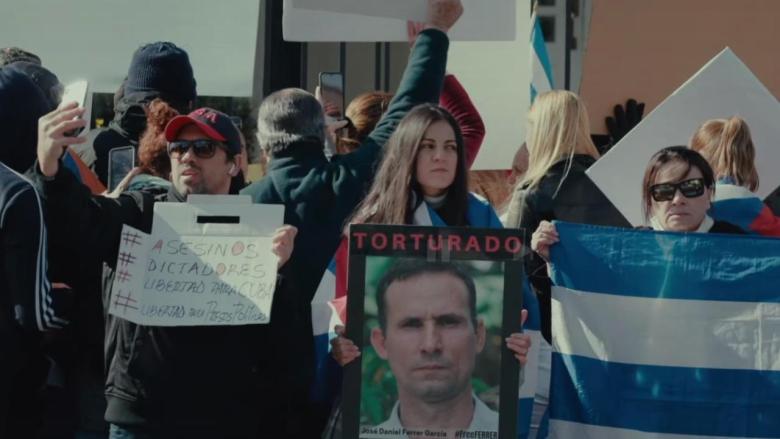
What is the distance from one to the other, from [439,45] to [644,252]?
1013mm

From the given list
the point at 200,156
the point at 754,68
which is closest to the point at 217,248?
the point at 200,156

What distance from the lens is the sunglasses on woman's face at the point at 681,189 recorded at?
4.82 metres

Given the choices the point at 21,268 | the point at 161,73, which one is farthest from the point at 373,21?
the point at 21,268

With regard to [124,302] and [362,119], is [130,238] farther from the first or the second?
[362,119]

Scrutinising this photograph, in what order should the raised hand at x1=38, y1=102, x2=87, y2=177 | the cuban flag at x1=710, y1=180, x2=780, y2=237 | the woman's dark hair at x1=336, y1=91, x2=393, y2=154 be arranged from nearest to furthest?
the raised hand at x1=38, y1=102, x2=87, y2=177 < the cuban flag at x1=710, y1=180, x2=780, y2=237 < the woman's dark hair at x1=336, y1=91, x2=393, y2=154

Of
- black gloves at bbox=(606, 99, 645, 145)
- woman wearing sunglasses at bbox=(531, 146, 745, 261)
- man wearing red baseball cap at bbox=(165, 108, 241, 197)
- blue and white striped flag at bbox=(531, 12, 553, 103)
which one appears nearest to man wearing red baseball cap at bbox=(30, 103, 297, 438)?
man wearing red baseball cap at bbox=(165, 108, 241, 197)

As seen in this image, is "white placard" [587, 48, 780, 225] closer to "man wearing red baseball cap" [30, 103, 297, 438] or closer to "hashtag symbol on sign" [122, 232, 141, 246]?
"man wearing red baseball cap" [30, 103, 297, 438]

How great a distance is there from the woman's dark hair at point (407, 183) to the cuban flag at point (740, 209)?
119 centimetres

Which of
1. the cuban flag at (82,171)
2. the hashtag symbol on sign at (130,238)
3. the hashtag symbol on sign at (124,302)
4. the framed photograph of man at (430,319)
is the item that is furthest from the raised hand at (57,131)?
the cuban flag at (82,171)

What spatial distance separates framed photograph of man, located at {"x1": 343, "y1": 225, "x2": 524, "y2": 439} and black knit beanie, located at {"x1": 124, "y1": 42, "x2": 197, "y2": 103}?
1.66 meters

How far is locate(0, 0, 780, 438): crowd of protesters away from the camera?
167 inches

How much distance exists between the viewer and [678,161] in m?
4.84

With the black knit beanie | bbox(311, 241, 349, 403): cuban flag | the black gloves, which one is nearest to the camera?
bbox(311, 241, 349, 403): cuban flag

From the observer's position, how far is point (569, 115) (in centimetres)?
555
